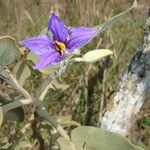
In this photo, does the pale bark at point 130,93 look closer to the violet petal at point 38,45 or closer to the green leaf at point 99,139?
the green leaf at point 99,139

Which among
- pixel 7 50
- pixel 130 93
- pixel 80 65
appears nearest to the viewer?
pixel 7 50

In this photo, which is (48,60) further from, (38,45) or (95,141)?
(95,141)

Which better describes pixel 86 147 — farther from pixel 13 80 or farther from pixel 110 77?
pixel 110 77

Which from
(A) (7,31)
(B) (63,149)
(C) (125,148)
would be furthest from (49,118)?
(A) (7,31)

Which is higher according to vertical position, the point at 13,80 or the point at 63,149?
the point at 13,80

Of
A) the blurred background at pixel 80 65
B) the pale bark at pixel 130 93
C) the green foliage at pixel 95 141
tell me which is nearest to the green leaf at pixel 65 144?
the green foliage at pixel 95 141

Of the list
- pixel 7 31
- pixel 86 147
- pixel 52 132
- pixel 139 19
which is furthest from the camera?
pixel 139 19

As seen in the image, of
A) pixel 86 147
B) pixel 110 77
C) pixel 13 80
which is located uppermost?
pixel 13 80

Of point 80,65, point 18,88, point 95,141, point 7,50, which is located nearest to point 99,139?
point 95,141

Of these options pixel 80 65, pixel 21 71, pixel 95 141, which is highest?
pixel 21 71
